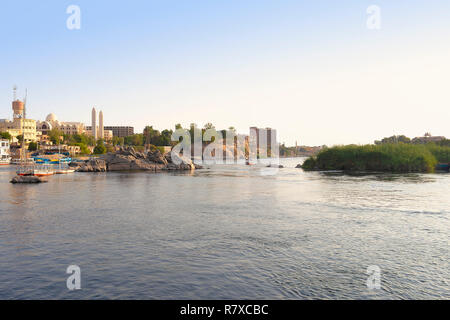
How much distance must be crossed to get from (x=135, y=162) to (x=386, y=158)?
81.6 meters

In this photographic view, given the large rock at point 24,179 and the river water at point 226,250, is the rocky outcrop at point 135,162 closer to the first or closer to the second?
the large rock at point 24,179

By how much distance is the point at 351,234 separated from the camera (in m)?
28.1

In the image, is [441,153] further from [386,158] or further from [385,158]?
[385,158]

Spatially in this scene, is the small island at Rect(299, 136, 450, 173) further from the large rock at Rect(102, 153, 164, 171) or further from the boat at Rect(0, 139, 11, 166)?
the boat at Rect(0, 139, 11, 166)

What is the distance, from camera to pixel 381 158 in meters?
103

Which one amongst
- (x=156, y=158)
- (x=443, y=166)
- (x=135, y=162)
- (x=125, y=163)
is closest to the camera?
(x=443, y=166)

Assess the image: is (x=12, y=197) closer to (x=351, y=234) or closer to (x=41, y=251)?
(x=41, y=251)

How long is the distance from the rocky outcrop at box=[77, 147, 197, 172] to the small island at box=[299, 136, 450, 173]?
51797 mm

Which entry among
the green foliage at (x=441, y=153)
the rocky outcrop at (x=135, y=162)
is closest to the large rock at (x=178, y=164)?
the rocky outcrop at (x=135, y=162)

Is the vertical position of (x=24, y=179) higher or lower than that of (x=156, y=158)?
lower

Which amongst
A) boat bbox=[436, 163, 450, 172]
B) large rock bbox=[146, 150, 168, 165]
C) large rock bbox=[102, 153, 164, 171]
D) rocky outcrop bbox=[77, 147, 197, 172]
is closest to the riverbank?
boat bbox=[436, 163, 450, 172]

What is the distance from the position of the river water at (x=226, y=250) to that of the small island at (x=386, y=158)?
6183 cm

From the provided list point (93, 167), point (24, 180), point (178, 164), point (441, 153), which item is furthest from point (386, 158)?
point (24, 180)
